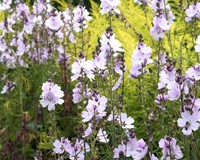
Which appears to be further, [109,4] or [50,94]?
[109,4]

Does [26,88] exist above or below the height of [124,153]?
above

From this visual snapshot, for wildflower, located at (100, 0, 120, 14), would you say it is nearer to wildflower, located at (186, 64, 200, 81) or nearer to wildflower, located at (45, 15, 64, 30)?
wildflower, located at (186, 64, 200, 81)

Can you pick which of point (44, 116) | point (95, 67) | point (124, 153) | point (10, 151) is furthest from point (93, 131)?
point (44, 116)

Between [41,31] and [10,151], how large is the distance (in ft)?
3.71

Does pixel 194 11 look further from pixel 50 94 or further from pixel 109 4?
pixel 50 94

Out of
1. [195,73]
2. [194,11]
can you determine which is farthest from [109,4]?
[195,73]

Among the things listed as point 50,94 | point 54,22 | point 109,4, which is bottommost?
point 50,94

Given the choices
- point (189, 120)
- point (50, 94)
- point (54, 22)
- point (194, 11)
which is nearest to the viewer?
point (189, 120)

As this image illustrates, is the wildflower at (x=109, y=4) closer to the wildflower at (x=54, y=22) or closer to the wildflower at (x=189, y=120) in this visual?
the wildflower at (x=189, y=120)

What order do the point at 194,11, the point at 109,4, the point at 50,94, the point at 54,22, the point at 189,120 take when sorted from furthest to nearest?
the point at 54,22 < the point at 194,11 < the point at 109,4 < the point at 50,94 < the point at 189,120

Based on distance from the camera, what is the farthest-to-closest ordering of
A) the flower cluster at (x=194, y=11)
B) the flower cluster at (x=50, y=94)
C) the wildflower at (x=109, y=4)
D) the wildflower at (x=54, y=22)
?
the wildflower at (x=54, y=22), the flower cluster at (x=194, y=11), the wildflower at (x=109, y=4), the flower cluster at (x=50, y=94)

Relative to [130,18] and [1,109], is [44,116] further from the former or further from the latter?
[130,18]

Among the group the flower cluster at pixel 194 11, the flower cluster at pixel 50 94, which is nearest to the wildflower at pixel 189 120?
the flower cluster at pixel 50 94

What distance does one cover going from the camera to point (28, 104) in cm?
391
